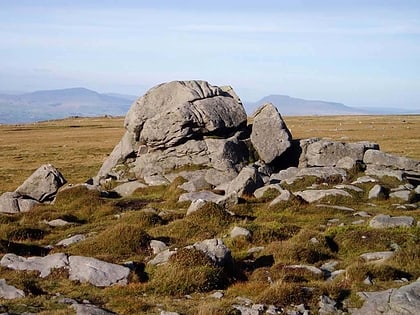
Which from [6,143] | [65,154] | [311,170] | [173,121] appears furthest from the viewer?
[6,143]

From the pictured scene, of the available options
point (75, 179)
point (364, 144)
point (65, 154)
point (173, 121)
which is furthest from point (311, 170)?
point (65, 154)

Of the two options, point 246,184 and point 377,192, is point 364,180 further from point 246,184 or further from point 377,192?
point 246,184

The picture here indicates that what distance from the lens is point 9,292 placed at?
14773mm

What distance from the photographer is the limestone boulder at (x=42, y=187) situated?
36250 mm

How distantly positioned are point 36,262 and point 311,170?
70.1ft

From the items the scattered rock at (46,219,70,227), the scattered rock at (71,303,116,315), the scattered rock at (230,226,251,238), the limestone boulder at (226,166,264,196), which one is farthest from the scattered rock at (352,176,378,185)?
the scattered rock at (71,303,116,315)

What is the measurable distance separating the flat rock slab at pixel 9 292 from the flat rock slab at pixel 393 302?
8578 mm

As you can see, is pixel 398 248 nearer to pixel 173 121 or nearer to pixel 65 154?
pixel 173 121

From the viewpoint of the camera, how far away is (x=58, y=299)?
14.5 metres

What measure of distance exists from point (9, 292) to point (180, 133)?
2606 cm

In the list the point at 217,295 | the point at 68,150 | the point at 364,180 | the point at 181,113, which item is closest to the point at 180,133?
the point at 181,113

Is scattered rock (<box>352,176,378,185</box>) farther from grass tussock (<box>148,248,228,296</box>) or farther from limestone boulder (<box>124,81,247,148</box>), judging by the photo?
grass tussock (<box>148,248,228,296</box>)

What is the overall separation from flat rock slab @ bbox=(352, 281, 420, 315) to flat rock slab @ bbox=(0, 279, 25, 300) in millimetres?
8578

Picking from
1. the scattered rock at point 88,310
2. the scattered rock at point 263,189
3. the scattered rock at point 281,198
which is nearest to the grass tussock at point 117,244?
the scattered rock at point 88,310
